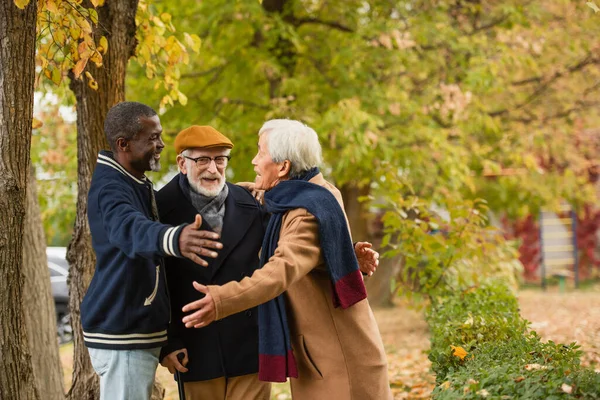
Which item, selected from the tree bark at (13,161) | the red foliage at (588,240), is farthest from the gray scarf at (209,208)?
the red foliage at (588,240)

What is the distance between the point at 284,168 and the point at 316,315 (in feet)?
2.28

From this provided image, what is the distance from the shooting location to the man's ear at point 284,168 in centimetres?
350

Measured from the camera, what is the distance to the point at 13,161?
155 inches

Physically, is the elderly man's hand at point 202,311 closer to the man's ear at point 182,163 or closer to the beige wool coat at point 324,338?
the beige wool coat at point 324,338

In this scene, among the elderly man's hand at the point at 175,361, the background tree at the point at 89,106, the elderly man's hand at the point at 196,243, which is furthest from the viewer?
the background tree at the point at 89,106

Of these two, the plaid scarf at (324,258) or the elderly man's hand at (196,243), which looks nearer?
the elderly man's hand at (196,243)

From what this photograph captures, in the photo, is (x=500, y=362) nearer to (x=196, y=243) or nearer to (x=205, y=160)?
(x=196, y=243)

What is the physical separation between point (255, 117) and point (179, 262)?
718 cm

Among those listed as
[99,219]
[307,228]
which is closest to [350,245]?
[307,228]

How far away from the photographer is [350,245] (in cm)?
342

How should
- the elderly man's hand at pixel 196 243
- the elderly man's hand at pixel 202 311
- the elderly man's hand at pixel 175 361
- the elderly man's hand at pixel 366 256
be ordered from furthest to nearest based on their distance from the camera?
the elderly man's hand at pixel 366 256 → the elderly man's hand at pixel 175 361 → the elderly man's hand at pixel 202 311 → the elderly man's hand at pixel 196 243

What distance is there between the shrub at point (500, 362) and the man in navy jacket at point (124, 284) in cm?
131

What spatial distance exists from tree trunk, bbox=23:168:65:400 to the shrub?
10.4 ft

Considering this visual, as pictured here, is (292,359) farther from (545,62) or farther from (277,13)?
(545,62)
